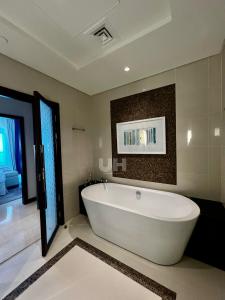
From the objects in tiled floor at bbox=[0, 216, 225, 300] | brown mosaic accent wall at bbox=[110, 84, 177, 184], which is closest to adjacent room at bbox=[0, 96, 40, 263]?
tiled floor at bbox=[0, 216, 225, 300]

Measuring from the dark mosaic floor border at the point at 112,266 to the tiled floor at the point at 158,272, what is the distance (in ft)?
0.18

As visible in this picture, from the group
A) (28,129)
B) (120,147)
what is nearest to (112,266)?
(120,147)

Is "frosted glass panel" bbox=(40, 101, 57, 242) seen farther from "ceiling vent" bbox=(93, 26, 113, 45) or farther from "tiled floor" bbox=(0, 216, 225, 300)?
"ceiling vent" bbox=(93, 26, 113, 45)

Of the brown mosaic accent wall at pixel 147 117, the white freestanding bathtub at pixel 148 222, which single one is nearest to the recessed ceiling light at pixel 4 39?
the brown mosaic accent wall at pixel 147 117

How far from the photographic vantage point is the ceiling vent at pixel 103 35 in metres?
1.47

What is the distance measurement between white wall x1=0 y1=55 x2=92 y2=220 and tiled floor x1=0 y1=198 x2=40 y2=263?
616 millimetres

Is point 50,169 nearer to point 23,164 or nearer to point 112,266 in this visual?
point 112,266

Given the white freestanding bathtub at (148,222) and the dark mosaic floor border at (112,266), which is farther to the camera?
the white freestanding bathtub at (148,222)

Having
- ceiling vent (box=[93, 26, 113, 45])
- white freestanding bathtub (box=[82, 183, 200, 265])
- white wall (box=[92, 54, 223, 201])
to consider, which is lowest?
white freestanding bathtub (box=[82, 183, 200, 265])

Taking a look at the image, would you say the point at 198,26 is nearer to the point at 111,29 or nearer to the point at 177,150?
the point at 111,29

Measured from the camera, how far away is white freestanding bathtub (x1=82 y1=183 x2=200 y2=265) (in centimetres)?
147

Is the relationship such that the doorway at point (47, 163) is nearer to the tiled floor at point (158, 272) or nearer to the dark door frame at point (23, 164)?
the tiled floor at point (158, 272)

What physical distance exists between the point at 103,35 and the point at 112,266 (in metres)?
2.59

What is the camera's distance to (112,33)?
4.99ft
